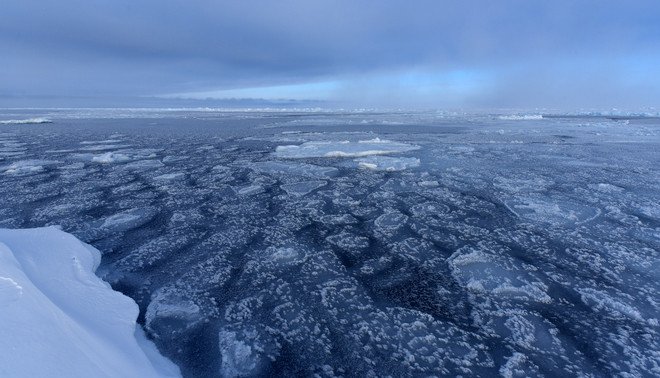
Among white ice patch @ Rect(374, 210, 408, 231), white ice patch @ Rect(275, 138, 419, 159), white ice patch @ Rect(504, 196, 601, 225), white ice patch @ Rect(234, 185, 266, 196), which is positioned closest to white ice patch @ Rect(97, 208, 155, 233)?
white ice patch @ Rect(234, 185, 266, 196)

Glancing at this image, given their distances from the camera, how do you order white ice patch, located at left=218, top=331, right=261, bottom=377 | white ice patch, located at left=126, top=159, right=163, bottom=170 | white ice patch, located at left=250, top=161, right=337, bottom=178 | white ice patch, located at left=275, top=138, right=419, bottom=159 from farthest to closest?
white ice patch, located at left=275, top=138, right=419, bottom=159 → white ice patch, located at left=126, top=159, right=163, bottom=170 → white ice patch, located at left=250, top=161, right=337, bottom=178 → white ice patch, located at left=218, top=331, right=261, bottom=377

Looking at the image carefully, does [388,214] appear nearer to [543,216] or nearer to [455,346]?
[543,216]

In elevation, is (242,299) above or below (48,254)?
below

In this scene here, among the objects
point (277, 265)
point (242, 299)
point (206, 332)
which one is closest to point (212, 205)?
point (277, 265)

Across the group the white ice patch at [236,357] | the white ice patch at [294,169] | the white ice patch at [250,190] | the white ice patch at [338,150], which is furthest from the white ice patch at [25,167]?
the white ice patch at [236,357]

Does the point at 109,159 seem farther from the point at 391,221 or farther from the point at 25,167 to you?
the point at 391,221

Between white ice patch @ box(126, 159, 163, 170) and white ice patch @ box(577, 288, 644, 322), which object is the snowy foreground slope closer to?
white ice patch @ box(577, 288, 644, 322)

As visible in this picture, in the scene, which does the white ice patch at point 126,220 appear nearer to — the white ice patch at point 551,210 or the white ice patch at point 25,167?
the white ice patch at point 25,167
